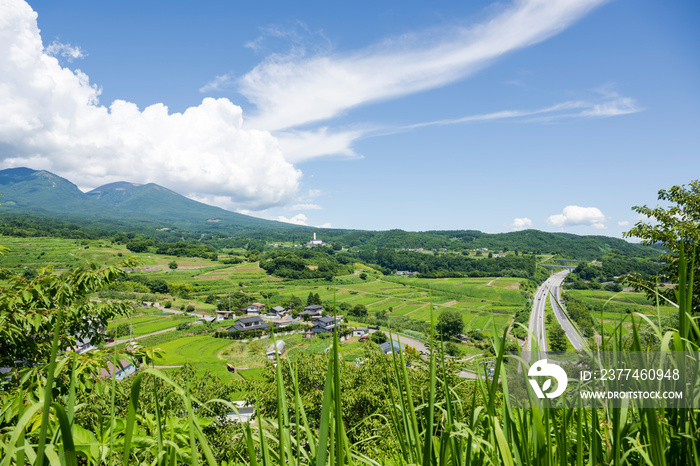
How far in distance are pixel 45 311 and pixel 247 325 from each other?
50.4 meters

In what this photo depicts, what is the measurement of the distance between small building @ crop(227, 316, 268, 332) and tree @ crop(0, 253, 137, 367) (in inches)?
1813

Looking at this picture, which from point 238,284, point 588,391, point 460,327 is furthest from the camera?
point 238,284

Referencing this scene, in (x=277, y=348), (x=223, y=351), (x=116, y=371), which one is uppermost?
(x=277, y=348)

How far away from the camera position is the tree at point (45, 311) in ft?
10.1

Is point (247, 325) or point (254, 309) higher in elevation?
point (254, 309)

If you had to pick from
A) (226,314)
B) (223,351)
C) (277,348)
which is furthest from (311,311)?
(277,348)

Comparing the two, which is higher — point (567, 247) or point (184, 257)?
point (567, 247)

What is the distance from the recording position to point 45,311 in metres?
3.28

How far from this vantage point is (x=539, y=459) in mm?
796

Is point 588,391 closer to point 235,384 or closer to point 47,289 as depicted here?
point 47,289

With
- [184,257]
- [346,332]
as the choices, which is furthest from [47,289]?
[184,257]

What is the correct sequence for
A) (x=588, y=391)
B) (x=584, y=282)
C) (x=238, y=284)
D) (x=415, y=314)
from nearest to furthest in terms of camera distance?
(x=588, y=391)
(x=584, y=282)
(x=415, y=314)
(x=238, y=284)

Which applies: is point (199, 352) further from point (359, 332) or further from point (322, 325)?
point (322, 325)

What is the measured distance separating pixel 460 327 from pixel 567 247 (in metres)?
53.9
